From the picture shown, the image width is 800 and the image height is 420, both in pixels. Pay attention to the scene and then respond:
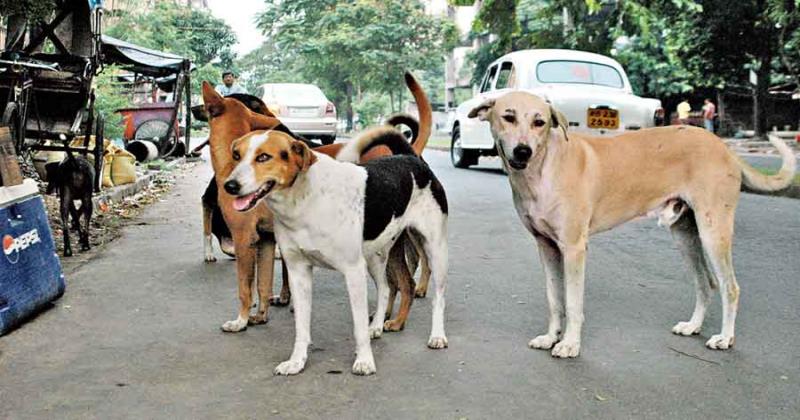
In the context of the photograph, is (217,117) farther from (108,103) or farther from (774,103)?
(774,103)

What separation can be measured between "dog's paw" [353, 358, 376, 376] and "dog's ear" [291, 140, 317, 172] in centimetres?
93

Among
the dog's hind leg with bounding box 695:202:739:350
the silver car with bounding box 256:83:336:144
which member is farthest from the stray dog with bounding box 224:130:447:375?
the silver car with bounding box 256:83:336:144

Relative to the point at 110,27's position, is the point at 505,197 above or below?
below

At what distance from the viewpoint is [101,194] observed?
10.2m

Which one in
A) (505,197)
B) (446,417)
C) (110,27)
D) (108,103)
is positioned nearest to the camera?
(446,417)

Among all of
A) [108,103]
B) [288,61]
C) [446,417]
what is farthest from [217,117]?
[288,61]

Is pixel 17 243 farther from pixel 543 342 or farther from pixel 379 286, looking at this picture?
pixel 543 342

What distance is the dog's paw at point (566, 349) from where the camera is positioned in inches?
161

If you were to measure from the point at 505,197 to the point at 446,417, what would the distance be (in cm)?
811

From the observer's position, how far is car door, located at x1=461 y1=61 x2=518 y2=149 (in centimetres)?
1434

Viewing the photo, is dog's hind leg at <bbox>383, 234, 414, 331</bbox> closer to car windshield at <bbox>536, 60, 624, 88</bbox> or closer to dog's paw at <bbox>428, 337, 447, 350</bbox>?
dog's paw at <bbox>428, 337, 447, 350</bbox>

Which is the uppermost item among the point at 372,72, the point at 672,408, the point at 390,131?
the point at 372,72

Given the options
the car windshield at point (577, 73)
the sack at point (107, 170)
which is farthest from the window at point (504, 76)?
the sack at point (107, 170)

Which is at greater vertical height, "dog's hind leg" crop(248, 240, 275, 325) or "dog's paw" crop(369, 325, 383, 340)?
"dog's hind leg" crop(248, 240, 275, 325)
